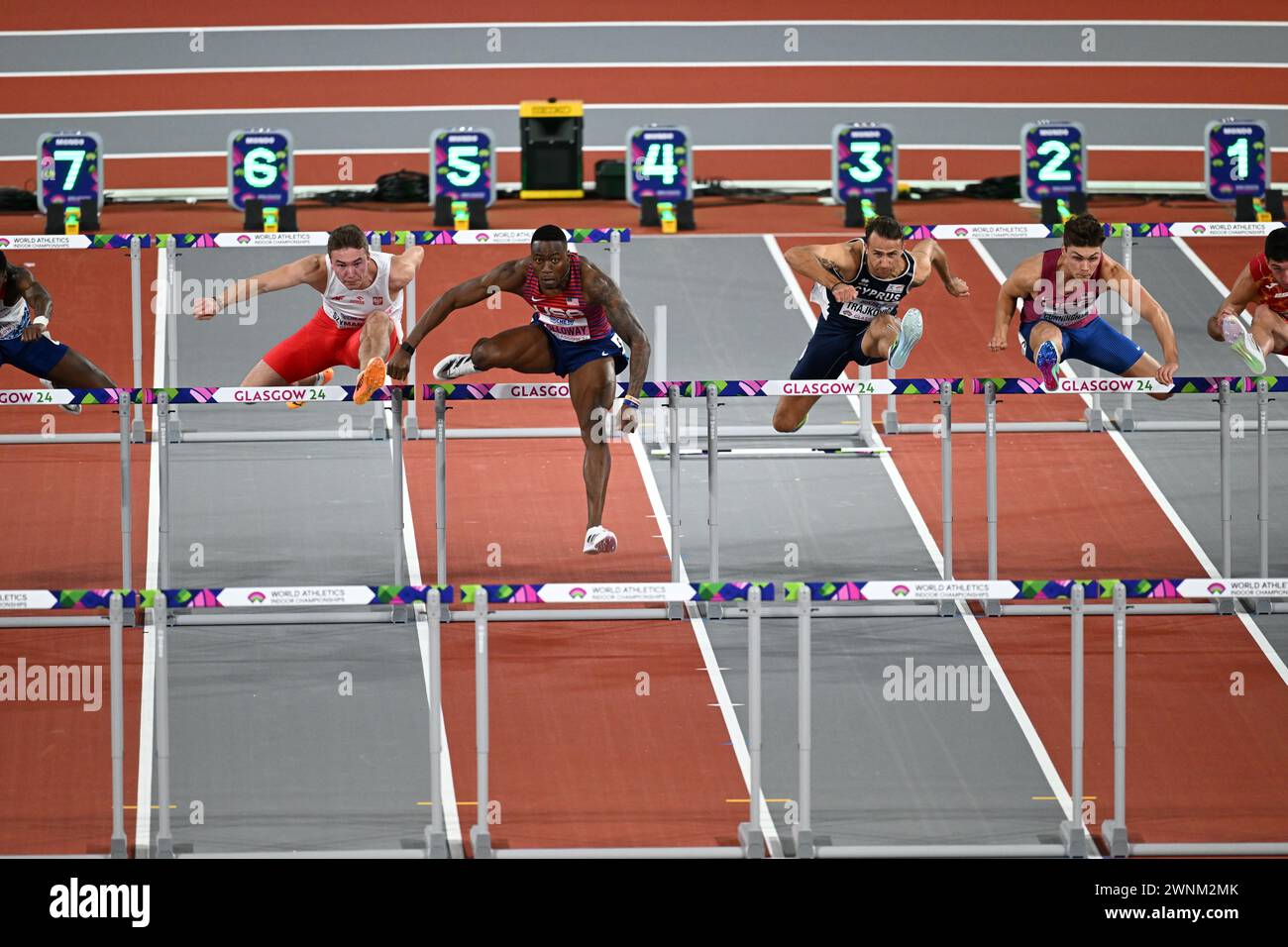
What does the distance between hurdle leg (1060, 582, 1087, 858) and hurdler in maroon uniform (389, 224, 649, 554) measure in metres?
2.90

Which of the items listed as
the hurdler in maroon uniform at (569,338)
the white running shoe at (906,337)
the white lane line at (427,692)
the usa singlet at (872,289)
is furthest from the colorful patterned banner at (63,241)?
the white running shoe at (906,337)

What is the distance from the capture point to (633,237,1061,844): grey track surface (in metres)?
8.44

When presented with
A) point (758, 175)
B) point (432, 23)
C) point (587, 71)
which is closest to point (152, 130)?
point (432, 23)

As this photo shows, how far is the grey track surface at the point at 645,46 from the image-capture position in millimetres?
19609

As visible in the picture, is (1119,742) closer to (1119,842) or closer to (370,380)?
(1119,842)

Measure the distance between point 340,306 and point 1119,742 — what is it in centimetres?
489

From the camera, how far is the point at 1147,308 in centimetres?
1034

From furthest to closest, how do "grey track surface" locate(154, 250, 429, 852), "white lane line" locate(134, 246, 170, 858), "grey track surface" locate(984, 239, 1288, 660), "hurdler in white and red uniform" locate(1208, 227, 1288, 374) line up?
"grey track surface" locate(984, 239, 1288, 660) → "hurdler in white and red uniform" locate(1208, 227, 1288, 374) → "grey track surface" locate(154, 250, 429, 852) → "white lane line" locate(134, 246, 170, 858)

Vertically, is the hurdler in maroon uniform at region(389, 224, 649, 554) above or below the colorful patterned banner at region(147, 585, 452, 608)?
above

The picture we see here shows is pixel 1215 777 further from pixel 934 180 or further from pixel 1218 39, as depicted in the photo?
pixel 1218 39

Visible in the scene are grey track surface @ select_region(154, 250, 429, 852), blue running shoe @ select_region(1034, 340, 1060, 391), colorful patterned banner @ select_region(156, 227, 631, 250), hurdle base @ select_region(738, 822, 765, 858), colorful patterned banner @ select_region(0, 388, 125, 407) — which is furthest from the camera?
colorful patterned banner @ select_region(156, 227, 631, 250)

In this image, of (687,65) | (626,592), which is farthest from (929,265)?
(687,65)

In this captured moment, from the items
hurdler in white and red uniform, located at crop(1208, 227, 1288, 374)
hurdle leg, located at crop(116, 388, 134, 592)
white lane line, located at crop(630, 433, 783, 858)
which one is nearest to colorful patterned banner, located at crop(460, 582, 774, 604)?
white lane line, located at crop(630, 433, 783, 858)

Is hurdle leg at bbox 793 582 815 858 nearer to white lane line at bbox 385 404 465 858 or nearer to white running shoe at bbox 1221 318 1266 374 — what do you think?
white lane line at bbox 385 404 465 858
